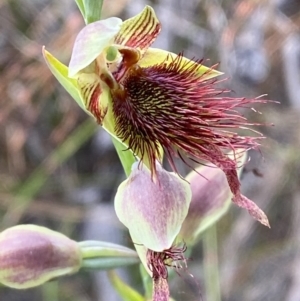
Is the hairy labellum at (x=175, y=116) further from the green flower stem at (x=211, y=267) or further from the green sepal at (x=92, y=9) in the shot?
the green flower stem at (x=211, y=267)

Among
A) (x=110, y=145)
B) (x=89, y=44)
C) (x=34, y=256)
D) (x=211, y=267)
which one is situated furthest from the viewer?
(x=110, y=145)

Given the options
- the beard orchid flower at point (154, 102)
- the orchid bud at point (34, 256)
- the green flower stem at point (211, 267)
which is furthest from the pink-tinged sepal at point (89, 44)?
the green flower stem at point (211, 267)

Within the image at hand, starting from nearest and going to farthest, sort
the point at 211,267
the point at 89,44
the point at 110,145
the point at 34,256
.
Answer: the point at 89,44, the point at 34,256, the point at 211,267, the point at 110,145

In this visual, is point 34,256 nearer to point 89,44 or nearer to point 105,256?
point 105,256

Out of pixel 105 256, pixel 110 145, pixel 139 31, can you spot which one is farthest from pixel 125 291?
pixel 110 145

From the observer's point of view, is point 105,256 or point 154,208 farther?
point 105,256

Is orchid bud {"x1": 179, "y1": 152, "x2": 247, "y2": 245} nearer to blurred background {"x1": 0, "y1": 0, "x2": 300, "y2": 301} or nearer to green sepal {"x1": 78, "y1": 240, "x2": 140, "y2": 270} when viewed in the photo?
green sepal {"x1": 78, "y1": 240, "x2": 140, "y2": 270}

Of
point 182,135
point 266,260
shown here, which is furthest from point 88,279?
point 182,135
